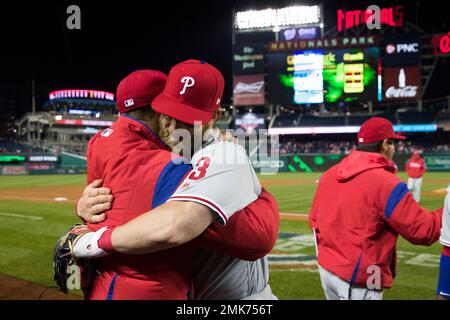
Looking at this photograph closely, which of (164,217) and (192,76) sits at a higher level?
(192,76)

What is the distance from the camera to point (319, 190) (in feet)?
10.1

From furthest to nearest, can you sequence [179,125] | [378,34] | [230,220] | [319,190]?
1. [378,34]
2. [319,190]
3. [179,125]
4. [230,220]

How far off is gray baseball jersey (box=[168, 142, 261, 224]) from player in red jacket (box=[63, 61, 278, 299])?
0.23ft

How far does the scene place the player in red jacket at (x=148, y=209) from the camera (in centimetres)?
155

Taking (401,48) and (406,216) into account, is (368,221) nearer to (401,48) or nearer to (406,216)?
(406,216)

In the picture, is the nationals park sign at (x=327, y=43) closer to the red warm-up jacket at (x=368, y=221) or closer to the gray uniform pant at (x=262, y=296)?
the red warm-up jacket at (x=368, y=221)

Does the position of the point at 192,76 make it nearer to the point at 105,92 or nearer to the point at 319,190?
the point at 319,190

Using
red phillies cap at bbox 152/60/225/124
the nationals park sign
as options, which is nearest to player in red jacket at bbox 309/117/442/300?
red phillies cap at bbox 152/60/225/124

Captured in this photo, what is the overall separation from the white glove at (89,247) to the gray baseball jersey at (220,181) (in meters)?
0.36

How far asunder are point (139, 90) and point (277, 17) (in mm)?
48407

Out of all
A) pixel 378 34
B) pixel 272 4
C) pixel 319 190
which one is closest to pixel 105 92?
pixel 272 4

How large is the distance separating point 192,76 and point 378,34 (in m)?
46.1

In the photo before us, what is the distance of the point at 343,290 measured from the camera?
272 centimetres

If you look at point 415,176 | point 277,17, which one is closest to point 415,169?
point 415,176
